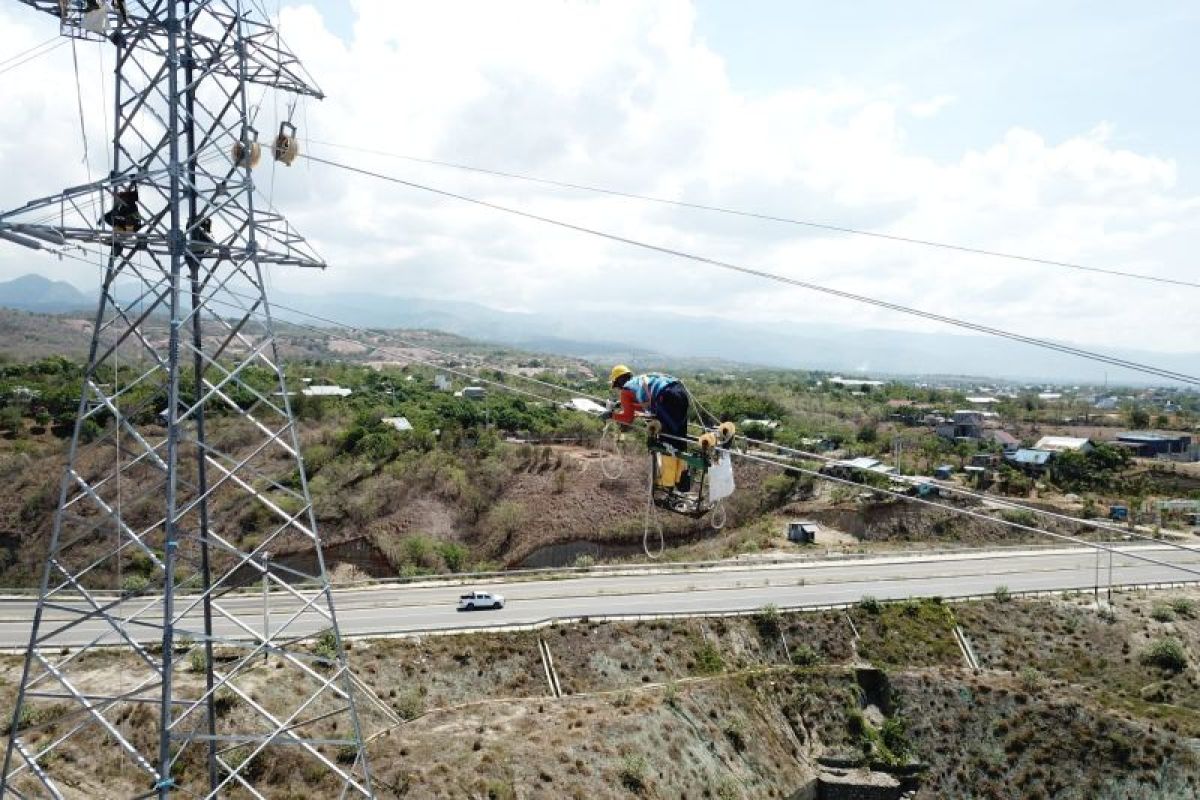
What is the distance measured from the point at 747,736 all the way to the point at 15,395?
72.5 meters

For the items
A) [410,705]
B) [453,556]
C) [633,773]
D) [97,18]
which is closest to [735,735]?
[633,773]

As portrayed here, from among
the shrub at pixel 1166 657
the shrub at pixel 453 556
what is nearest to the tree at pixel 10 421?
the shrub at pixel 453 556

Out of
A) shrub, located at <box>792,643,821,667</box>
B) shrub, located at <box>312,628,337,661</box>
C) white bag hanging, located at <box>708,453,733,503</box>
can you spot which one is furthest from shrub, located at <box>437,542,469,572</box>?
white bag hanging, located at <box>708,453,733,503</box>

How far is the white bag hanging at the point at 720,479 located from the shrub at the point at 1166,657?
30710 mm

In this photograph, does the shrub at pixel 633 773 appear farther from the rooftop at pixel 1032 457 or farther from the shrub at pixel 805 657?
the rooftop at pixel 1032 457

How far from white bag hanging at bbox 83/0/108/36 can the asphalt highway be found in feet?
77.9

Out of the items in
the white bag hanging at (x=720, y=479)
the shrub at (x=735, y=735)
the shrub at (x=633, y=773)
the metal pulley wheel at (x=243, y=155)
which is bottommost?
the shrub at (x=735, y=735)

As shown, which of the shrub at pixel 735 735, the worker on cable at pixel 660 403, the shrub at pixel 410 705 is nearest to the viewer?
the worker on cable at pixel 660 403

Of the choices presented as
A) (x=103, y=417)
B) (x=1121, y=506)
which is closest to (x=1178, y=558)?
(x=1121, y=506)

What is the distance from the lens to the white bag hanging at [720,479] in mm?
19875

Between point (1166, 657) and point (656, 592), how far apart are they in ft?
79.7

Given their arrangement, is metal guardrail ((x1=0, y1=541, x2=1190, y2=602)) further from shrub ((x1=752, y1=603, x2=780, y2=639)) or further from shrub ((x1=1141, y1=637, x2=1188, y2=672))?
→ shrub ((x1=1141, y1=637, x2=1188, y2=672))

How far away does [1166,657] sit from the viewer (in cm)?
3800

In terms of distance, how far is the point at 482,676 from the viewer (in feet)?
107
